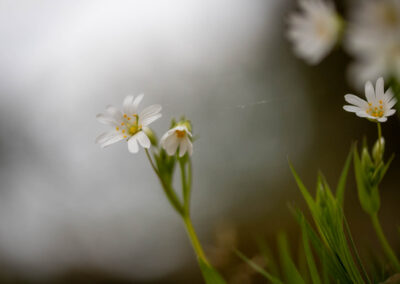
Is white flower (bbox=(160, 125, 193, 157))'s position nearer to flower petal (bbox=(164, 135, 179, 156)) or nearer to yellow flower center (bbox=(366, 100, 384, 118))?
flower petal (bbox=(164, 135, 179, 156))

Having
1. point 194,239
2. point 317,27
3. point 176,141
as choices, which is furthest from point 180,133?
point 317,27

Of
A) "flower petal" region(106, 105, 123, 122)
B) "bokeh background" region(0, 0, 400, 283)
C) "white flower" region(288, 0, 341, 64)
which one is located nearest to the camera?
"flower petal" region(106, 105, 123, 122)

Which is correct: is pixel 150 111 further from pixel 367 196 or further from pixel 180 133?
pixel 367 196

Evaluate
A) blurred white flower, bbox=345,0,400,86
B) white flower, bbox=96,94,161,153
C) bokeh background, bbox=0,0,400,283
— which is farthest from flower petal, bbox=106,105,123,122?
bokeh background, bbox=0,0,400,283

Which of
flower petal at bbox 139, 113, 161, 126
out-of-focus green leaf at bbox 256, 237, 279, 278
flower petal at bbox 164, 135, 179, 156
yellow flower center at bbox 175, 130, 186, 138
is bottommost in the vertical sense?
out-of-focus green leaf at bbox 256, 237, 279, 278

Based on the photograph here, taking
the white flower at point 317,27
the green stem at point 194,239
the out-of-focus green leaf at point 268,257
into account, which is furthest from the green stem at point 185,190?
the white flower at point 317,27

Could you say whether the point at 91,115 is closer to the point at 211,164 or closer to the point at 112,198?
the point at 112,198

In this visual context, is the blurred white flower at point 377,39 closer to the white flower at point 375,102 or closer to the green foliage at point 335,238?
the white flower at point 375,102
